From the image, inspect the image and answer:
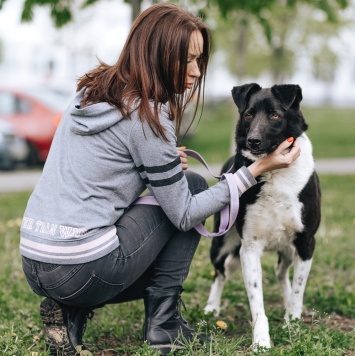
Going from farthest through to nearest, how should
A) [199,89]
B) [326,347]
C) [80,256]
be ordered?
[199,89]
[326,347]
[80,256]

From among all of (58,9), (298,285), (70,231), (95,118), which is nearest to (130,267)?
(70,231)

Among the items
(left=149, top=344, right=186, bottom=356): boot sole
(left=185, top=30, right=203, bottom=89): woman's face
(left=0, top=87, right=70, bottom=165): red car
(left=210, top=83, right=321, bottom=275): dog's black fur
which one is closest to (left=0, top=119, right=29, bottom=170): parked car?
(left=0, top=87, right=70, bottom=165): red car

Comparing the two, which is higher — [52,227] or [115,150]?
[115,150]

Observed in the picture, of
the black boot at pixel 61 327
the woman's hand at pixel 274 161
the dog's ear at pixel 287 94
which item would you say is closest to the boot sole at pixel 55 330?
the black boot at pixel 61 327

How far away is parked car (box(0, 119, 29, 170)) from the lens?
12188mm

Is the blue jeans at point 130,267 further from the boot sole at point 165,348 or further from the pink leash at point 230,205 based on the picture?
the boot sole at point 165,348

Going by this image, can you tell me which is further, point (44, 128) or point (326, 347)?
point (44, 128)

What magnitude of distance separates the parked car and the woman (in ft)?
30.3

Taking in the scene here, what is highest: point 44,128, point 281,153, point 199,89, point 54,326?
point 199,89

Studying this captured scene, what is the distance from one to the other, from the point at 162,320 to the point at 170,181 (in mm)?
750

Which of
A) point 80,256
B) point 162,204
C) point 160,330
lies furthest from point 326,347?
point 80,256

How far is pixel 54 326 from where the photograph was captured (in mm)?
3371

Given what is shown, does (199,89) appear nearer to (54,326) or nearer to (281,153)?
(281,153)

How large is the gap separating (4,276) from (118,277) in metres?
2.10
